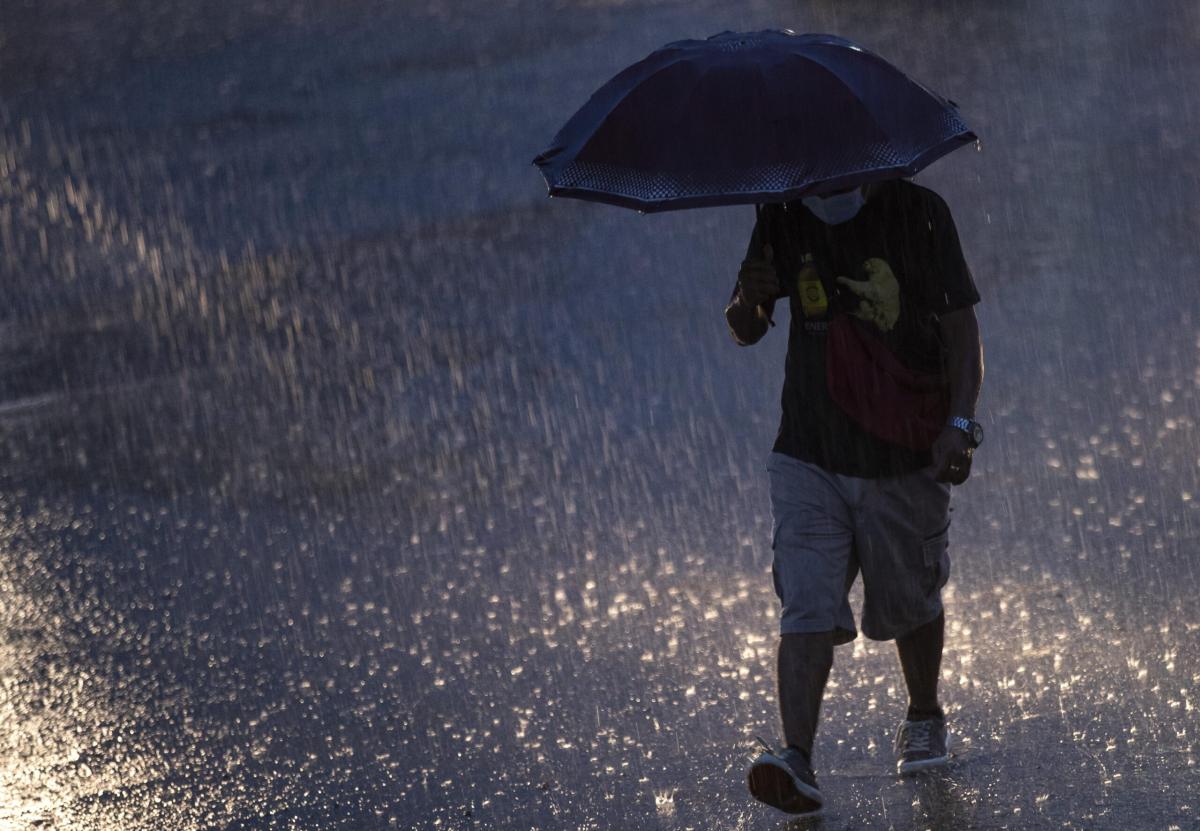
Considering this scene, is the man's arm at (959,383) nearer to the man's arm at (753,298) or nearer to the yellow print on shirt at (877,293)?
the yellow print on shirt at (877,293)

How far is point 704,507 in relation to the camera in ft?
21.0

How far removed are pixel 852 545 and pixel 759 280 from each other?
2.21 feet

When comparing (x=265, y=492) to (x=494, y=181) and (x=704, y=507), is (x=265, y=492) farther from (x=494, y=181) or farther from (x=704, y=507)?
(x=494, y=181)

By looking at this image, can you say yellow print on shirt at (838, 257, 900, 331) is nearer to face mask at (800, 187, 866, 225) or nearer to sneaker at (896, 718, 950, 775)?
face mask at (800, 187, 866, 225)

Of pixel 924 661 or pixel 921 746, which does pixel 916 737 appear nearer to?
pixel 921 746

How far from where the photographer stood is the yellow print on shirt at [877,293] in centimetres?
398

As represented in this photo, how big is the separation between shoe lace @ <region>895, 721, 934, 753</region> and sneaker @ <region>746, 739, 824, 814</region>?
0.44 metres

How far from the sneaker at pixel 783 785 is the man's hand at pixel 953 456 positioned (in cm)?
75

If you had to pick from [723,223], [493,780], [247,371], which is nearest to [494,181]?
[723,223]

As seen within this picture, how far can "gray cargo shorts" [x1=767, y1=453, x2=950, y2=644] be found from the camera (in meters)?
4.02

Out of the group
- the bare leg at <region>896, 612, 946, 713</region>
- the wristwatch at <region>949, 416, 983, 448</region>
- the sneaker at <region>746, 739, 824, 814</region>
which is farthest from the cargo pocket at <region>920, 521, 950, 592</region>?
the sneaker at <region>746, 739, 824, 814</region>

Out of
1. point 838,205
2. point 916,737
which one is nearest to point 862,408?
point 838,205

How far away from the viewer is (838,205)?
4.02 meters

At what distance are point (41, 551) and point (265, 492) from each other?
90cm
